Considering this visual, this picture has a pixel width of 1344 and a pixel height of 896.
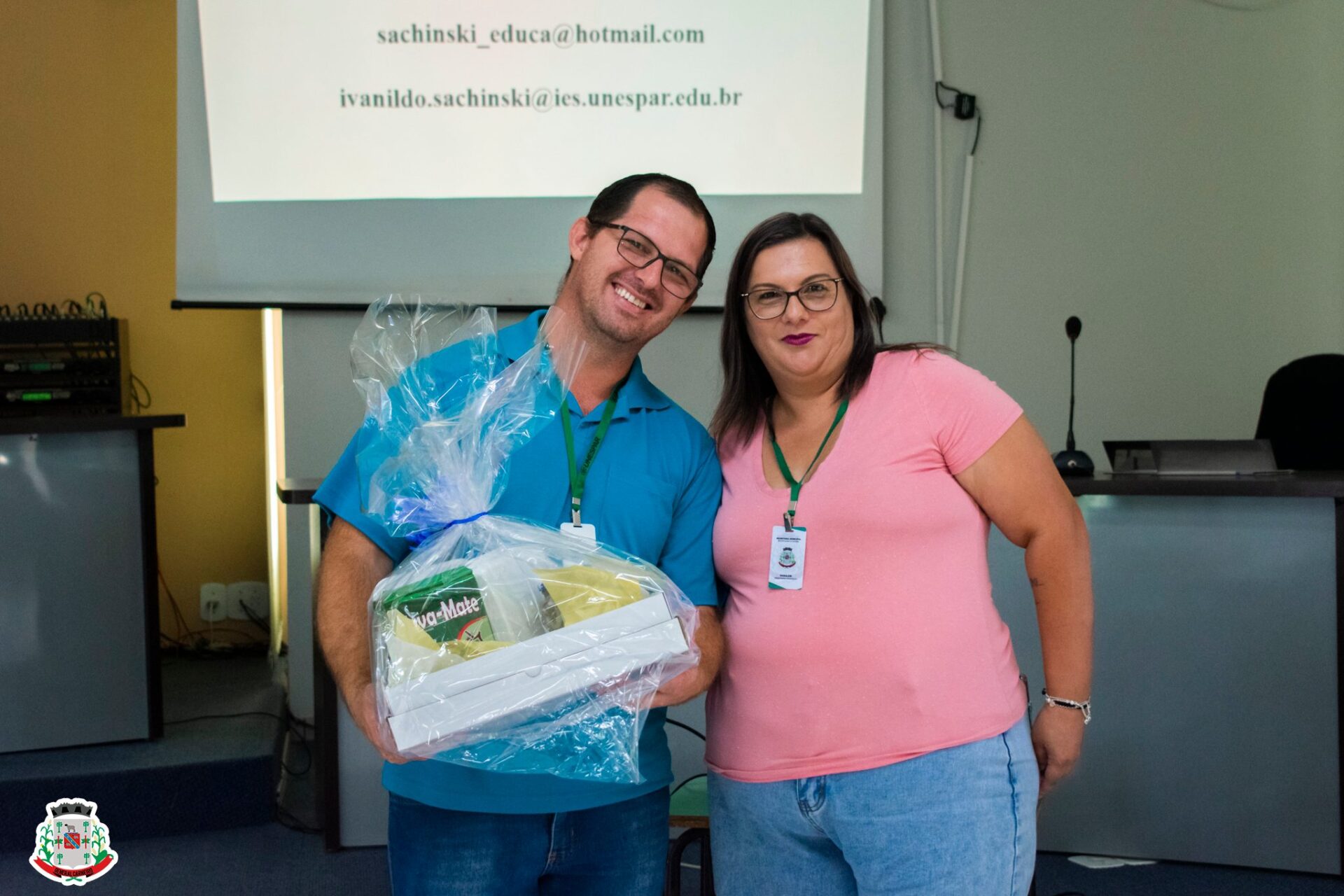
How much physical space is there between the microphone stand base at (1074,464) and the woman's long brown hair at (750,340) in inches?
54.4

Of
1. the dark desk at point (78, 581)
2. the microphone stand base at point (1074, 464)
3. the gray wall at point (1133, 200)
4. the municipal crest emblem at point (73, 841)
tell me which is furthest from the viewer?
the gray wall at point (1133, 200)

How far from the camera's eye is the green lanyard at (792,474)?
1.25m

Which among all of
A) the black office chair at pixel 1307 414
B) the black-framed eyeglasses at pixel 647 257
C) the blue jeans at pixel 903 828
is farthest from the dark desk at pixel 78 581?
the black office chair at pixel 1307 414

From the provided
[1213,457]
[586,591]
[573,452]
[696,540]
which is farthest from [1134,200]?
[586,591]

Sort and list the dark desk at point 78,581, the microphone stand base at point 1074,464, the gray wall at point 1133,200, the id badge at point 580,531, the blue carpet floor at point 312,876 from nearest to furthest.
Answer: the id badge at point 580,531, the blue carpet floor at point 312,876, the microphone stand base at point 1074,464, the dark desk at point 78,581, the gray wall at point 1133,200

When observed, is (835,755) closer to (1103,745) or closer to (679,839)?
(679,839)

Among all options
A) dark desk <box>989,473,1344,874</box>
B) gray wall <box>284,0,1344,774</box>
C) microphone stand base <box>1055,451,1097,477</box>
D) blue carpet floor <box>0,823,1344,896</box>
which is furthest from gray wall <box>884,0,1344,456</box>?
blue carpet floor <box>0,823,1344,896</box>

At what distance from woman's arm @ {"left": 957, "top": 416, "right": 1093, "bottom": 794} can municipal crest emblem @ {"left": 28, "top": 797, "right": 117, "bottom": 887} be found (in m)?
2.27

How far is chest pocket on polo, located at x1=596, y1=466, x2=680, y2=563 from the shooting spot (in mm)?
1166

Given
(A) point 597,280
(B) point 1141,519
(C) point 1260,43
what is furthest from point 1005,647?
(C) point 1260,43

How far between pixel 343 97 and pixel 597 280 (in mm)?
2350

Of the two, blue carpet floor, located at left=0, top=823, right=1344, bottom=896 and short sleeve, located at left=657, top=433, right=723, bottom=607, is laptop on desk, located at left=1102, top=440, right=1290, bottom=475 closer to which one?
blue carpet floor, located at left=0, top=823, right=1344, bottom=896

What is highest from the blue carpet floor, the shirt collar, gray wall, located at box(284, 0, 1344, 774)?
gray wall, located at box(284, 0, 1344, 774)

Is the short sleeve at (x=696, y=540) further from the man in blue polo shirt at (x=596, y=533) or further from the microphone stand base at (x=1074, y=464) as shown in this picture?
the microphone stand base at (x=1074, y=464)
